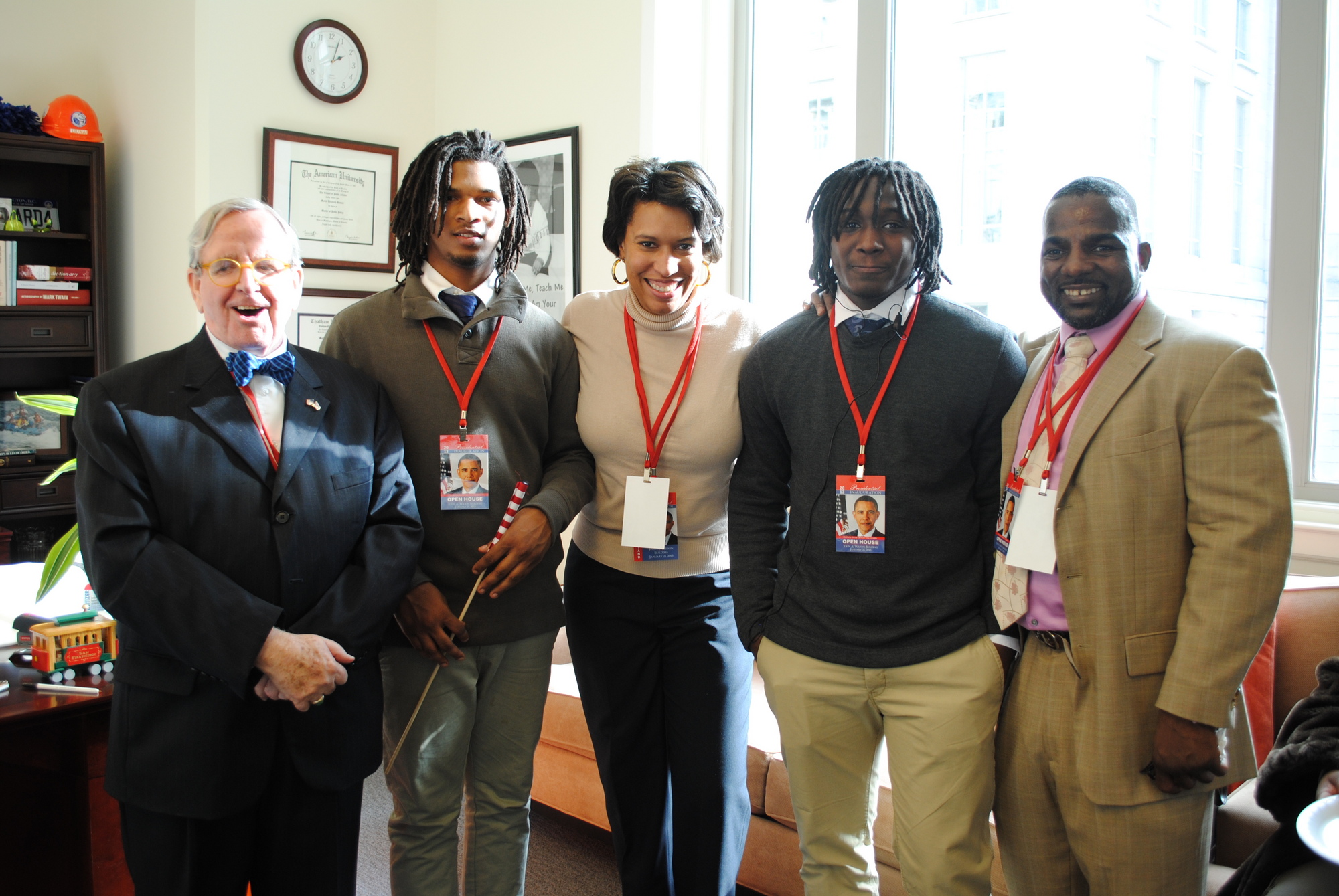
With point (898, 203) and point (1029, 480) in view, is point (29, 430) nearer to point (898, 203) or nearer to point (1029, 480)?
point (898, 203)

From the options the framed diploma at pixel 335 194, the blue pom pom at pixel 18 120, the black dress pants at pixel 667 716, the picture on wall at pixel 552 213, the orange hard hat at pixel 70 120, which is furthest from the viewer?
the orange hard hat at pixel 70 120

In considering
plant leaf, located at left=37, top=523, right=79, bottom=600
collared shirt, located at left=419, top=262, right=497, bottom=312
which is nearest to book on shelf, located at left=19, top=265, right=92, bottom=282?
plant leaf, located at left=37, top=523, right=79, bottom=600

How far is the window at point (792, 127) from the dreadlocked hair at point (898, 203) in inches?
69.8

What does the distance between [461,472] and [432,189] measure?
1.80ft

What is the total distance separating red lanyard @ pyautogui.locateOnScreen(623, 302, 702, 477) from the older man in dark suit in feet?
1.63

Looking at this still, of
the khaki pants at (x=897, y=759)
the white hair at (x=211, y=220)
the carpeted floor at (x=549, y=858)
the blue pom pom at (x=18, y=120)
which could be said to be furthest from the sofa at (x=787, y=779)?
the blue pom pom at (x=18, y=120)

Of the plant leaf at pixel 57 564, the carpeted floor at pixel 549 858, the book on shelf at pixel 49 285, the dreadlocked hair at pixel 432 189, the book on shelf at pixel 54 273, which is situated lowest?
the carpeted floor at pixel 549 858

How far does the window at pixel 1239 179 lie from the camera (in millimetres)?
2689

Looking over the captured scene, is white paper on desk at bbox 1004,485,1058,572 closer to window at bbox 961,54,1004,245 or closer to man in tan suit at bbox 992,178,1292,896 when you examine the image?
man in tan suit at bbox 992,178,1292,896

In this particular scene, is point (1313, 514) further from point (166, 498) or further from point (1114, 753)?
point (166, 498)

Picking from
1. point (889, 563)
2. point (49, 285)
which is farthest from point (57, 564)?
point (49, 285)

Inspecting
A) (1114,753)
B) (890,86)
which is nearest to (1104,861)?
(1114,753)

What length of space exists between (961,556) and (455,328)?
3.40 feet

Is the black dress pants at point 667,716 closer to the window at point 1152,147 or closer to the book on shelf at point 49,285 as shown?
the window at point 1152,147
